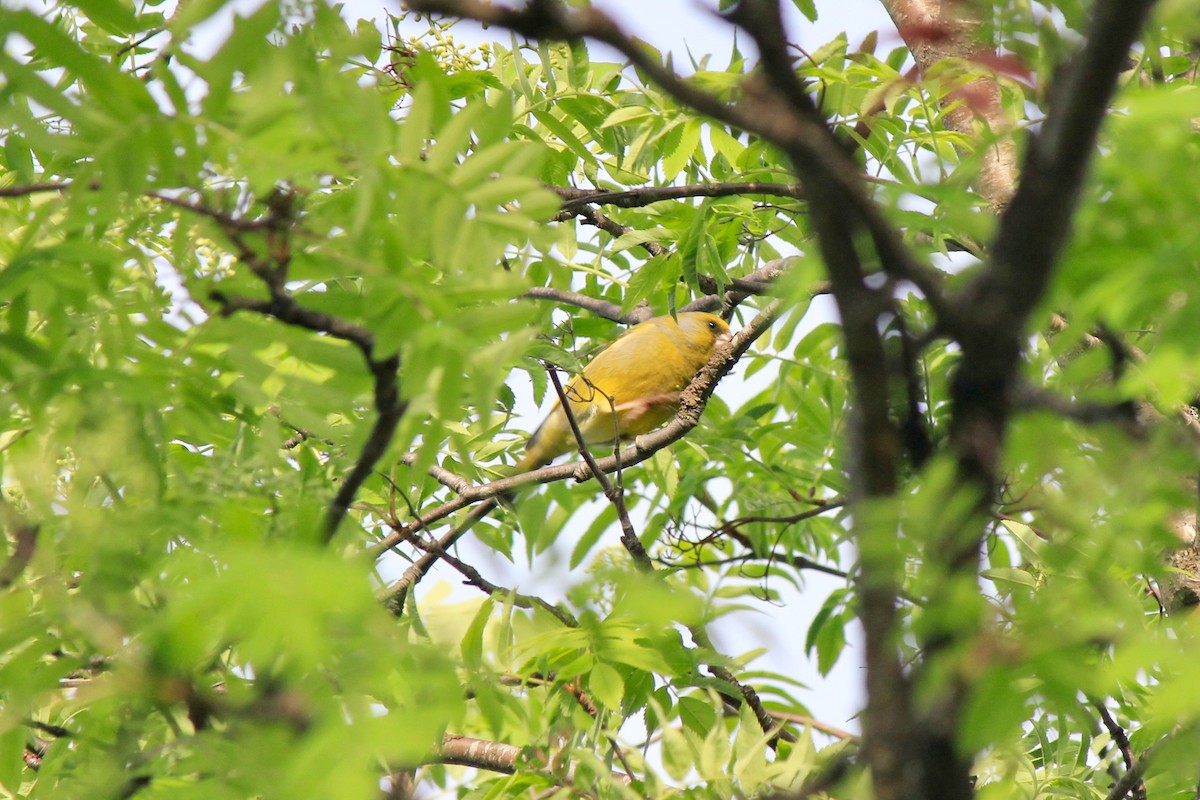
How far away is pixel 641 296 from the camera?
12.6ft

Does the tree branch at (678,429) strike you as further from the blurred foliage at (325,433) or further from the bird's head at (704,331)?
the bird's head at (704,331)

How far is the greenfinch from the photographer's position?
20.8ft

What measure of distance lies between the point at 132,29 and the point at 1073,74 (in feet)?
5.38

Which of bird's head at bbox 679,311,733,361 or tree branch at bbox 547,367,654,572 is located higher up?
bird's head at bbox 679,311,733,361

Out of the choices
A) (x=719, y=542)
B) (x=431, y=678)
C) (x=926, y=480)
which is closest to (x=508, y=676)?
(x=431, y=678)

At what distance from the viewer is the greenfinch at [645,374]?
6.34 meters

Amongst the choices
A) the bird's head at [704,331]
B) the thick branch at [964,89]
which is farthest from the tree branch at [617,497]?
the bird's head at [704,331]

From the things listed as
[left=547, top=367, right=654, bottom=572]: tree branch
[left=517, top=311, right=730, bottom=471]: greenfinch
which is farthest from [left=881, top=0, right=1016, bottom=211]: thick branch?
[left=517, top=311, right=730, bottom=471]: greenfinch

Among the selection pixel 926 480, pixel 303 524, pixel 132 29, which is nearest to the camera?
pixel 926 480

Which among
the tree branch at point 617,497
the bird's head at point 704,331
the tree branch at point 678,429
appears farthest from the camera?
the bird's head at point 704,331

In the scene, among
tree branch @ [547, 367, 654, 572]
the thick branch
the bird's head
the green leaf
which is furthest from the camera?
the bird's head

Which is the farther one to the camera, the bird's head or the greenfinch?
the bird's head

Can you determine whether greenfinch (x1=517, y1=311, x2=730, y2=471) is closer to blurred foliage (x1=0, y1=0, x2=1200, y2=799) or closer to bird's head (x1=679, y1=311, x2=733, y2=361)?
bird's head (x1=679, y1=311, x2=733, y2=361)

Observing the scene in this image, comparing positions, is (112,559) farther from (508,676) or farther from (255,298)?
(508,676)
